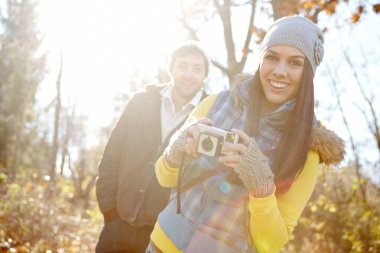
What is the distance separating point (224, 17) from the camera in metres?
6.96

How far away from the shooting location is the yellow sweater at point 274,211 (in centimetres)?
190

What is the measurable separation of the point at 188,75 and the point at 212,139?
1994 millimetres

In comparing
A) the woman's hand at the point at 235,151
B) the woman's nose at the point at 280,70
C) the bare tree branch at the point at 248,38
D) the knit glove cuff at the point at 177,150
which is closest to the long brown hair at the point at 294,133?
the woman's nose at the point at 280,70

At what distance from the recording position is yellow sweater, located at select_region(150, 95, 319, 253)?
6.24 feet

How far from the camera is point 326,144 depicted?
212cm

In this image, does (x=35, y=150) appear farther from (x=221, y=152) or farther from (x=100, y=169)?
(x=221, y=152)

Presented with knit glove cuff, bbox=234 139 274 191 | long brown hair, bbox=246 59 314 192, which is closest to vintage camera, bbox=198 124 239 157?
knit glove cuff, bbox=234 139 274 191

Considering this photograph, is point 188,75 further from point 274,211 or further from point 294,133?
point 274,211

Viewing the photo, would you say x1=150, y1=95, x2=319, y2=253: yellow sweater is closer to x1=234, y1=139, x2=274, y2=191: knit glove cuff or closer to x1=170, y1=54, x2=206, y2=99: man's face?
x1=234, y1=139, x2=274, y2=191: knit glove cuff

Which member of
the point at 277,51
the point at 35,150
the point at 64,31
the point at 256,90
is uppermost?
the point at 64,31

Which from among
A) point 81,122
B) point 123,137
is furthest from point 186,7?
point 81,122

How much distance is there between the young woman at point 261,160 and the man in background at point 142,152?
4.60ft

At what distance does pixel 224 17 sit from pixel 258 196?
5.47 meters

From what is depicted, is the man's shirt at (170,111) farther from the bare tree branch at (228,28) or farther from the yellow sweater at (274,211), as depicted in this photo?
the bare tree branch at (228,28)
